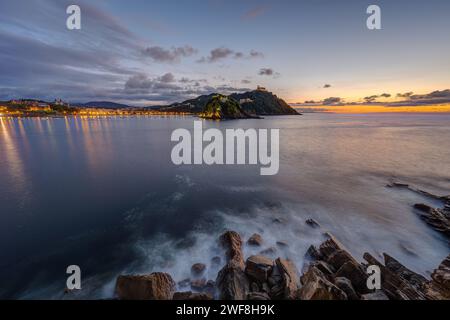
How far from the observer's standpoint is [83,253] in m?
10.0

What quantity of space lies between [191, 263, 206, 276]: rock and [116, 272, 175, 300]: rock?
1434 mm

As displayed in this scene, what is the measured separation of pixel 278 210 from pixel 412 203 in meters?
11.3

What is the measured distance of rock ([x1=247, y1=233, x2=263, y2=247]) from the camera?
10.3m

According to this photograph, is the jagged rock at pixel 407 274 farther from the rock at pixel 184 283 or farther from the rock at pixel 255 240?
the rock at pixel 184 283

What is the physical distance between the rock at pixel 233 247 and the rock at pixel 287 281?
1667 mm

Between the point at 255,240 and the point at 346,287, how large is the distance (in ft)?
15.3

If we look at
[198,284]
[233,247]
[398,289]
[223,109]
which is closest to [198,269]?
[198,284]

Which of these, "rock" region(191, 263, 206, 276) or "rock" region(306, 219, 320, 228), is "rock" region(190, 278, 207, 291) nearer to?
"rock" region(191, 263, 206, 276)

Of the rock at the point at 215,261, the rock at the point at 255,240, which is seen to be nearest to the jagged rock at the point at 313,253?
the rock at the point at 255,240

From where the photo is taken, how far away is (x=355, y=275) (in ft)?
23.6

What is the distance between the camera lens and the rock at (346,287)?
21.1 ft

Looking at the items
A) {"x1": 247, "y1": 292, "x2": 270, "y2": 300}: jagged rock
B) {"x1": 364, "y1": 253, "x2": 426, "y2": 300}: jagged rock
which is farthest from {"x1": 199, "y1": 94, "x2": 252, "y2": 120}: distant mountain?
{"x1": 247, "y1": 292, "x2": 270, "y2": 300}: jagged rock
